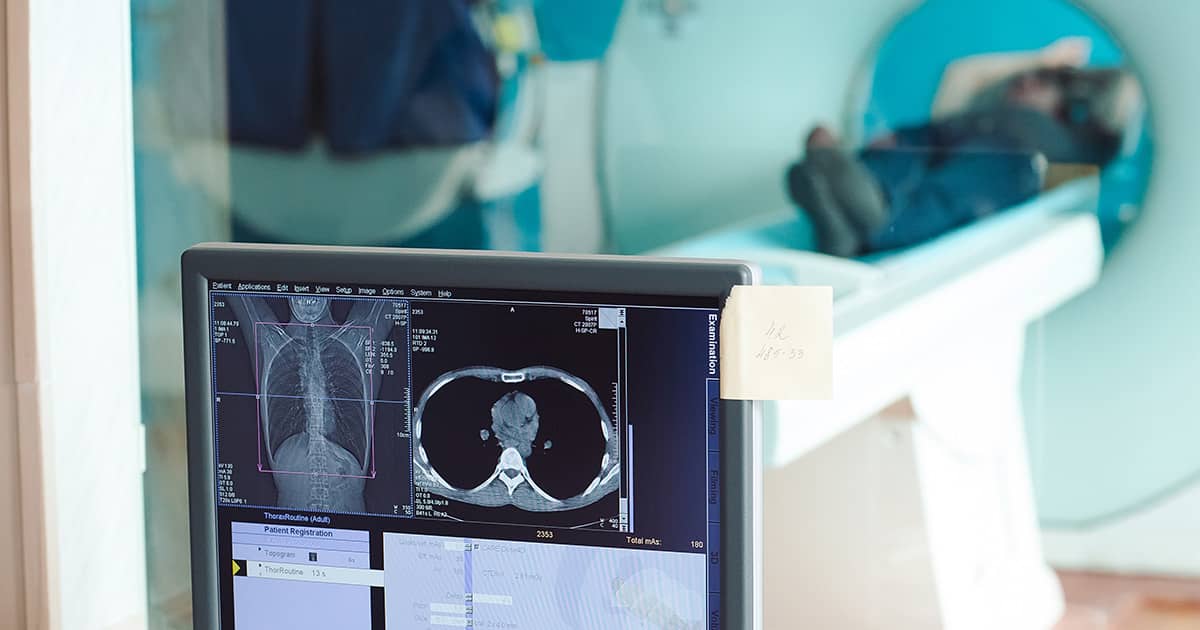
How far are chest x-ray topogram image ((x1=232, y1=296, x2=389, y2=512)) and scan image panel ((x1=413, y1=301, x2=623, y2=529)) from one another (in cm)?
4

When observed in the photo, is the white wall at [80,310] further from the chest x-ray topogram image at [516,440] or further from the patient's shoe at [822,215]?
the patient's shoe at [822,215]

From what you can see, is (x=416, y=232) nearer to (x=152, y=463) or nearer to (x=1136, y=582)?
(x=152, y=463)

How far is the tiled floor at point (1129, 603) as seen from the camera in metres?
1.58

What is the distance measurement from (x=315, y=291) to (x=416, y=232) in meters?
1.07

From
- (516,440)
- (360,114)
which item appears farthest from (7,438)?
(360,114)

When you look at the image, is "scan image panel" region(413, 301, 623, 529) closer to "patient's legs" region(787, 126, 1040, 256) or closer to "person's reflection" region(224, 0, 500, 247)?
"patient's legs" region(787, 126, 1040, 256)

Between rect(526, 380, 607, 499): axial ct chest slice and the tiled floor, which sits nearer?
rect(526, 380, 607, 499): axial ct chest slice

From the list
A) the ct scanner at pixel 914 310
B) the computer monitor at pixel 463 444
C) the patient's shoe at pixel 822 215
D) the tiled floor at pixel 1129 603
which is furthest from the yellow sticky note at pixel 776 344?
the tiled floor at pixel 1129 603

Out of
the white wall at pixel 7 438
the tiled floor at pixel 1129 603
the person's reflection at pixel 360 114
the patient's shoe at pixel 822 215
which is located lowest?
the tiled floor at pixel 1129 603

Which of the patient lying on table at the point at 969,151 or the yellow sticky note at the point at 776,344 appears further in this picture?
the patient lying on table at the point at 969,151

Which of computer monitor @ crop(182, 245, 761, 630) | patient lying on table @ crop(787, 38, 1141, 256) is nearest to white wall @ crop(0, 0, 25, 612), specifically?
computer monitor @ crop(182, 245, 761, 630)

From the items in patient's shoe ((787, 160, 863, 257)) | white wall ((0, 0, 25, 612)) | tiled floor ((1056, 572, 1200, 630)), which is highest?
patient's shoe ((787, 160, 863, 257))

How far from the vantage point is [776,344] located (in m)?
0.79

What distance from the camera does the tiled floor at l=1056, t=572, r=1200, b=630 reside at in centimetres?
158
